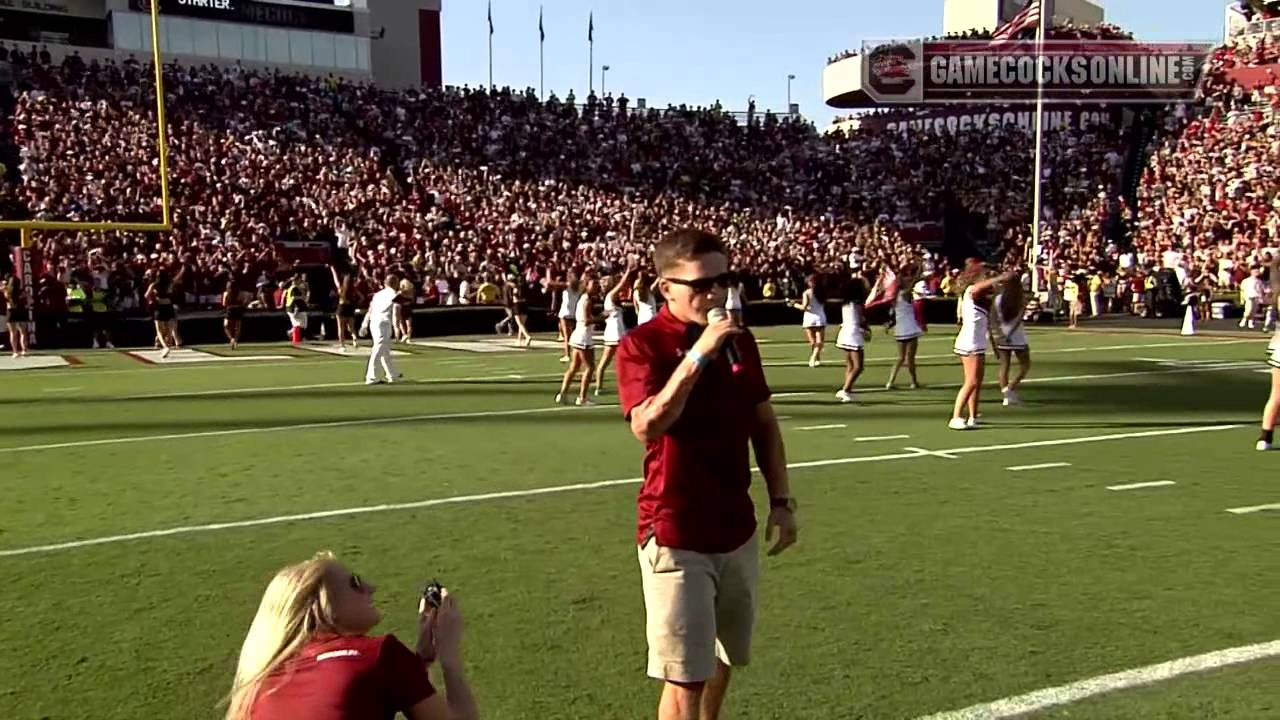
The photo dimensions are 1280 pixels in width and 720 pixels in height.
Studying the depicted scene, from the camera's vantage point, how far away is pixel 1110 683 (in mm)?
4480

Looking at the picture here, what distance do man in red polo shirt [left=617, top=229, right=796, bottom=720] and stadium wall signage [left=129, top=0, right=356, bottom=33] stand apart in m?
51.4

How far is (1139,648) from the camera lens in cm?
488

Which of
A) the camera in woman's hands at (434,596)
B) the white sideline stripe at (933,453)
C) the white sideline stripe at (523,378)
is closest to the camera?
the camera in woman's hands at (434,596)

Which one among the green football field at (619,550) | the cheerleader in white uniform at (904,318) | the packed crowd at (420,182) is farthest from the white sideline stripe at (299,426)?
the packed crowd at (420,182)

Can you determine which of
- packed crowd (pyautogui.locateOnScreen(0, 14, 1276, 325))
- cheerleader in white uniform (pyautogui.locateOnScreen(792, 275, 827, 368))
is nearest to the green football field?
cheerleader in white uniform (pyautogui.locateOnScreen(792, 275, 827, 368))

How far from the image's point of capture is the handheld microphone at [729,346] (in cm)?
330

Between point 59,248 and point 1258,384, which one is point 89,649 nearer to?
point 1258,384

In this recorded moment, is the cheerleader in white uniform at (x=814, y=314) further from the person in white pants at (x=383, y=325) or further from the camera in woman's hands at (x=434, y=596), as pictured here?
the camera in woman's hands at (x=434, y=596)

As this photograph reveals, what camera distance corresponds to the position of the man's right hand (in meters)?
3.20

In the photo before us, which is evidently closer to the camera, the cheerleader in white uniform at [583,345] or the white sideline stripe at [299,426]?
the white sideline stripe at [299,426]

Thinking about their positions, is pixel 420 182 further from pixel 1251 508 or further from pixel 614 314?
pixel 1251 508

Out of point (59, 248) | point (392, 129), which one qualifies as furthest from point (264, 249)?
point (392, 129)

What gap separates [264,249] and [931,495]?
26.2 meters

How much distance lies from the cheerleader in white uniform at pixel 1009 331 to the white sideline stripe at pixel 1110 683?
8050 mm
